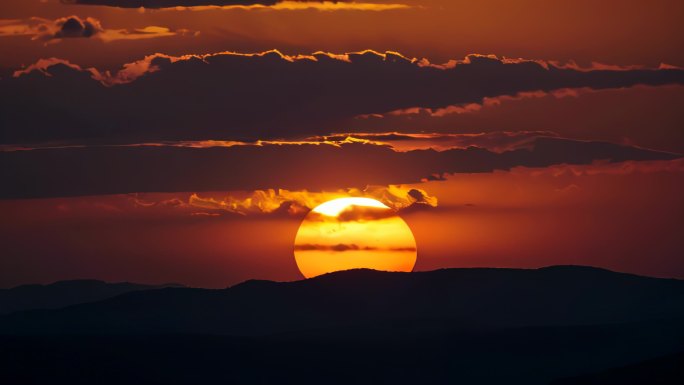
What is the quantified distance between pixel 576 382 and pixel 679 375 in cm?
1592

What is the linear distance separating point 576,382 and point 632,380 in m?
9.64

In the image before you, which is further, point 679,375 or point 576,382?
point 576,382

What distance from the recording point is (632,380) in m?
177

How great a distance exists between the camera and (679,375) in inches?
6791

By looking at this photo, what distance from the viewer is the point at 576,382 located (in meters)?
186

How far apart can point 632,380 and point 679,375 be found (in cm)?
635
